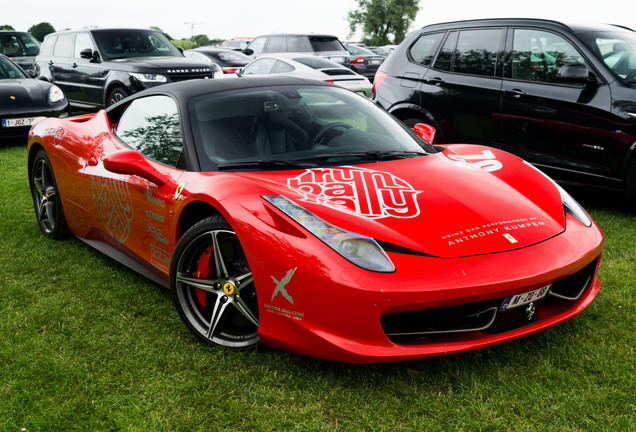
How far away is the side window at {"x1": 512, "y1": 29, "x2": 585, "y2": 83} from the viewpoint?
212 inches

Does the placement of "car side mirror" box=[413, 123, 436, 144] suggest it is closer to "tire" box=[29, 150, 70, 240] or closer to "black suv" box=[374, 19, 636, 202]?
"black suv" box=[374, 19, 636, 202]

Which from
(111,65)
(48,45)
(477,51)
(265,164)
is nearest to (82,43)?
(111,65)

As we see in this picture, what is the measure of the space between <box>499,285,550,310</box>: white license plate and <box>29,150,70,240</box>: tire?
131 inches

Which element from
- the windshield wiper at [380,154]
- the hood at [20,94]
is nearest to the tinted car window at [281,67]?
the hood at [20,94]

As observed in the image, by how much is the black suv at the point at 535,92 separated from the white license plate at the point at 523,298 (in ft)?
9.54

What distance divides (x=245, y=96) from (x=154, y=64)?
275 inches

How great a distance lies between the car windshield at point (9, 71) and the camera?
31.4 feet

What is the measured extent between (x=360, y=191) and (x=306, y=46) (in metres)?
12.9

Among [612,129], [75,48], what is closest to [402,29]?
[75,48]

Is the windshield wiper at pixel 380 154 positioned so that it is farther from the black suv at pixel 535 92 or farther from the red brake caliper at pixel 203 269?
the black suv at pixel 535 92

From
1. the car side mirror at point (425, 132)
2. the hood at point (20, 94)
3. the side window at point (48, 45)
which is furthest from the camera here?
the side window at point (48, 45)

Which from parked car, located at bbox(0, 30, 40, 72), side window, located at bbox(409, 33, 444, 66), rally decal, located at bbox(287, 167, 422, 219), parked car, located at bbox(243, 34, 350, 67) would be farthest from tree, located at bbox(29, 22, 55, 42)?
rally decal, located at bbox(287, 167, 422, 219)

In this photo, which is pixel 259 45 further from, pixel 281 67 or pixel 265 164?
pixel 265 164

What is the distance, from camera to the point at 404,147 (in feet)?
11.7
